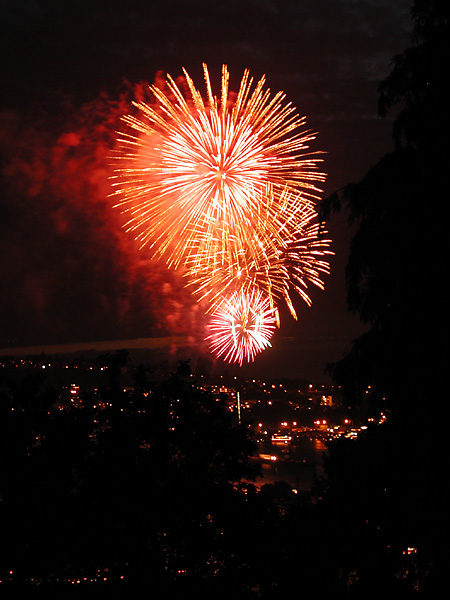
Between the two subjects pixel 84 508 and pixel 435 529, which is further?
pixel 84 508

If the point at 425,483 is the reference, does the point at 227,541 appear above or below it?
below

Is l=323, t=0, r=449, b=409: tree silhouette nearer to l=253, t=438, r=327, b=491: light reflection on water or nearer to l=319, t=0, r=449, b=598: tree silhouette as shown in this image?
l=319, t=0, r=449, b=598: tree silhouette

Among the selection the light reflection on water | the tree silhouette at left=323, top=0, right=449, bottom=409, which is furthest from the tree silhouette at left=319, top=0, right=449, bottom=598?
the light reflection on water

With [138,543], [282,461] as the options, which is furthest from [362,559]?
[282,461]

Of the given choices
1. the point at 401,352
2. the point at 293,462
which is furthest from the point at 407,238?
the point at 293,462

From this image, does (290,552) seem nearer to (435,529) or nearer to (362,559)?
(362,559)

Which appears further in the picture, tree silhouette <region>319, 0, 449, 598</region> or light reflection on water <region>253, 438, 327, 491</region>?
light reflection on water <region>253, 438, 327, 491</region>

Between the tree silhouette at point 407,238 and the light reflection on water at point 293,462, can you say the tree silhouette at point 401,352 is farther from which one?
the light reflection on water at point 293,462

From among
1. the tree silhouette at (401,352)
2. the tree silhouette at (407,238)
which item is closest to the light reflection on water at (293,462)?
the tree silhouette at (401,352)

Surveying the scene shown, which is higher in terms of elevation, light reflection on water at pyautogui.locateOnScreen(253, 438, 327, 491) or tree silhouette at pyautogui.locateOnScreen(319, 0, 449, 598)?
tree silhouette at pyautogui.locateOnScreen(319, 0, 449, 598)
